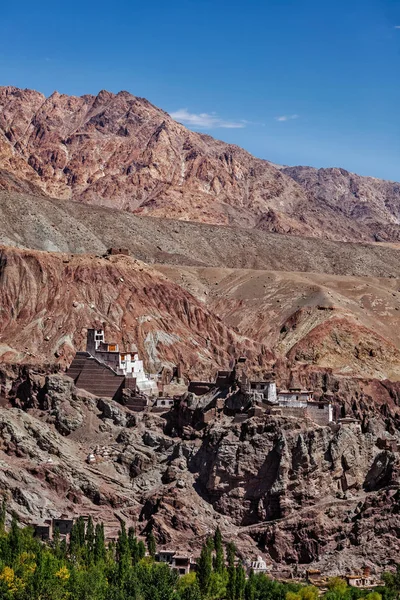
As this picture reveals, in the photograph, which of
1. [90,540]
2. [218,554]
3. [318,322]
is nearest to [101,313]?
[318,322]

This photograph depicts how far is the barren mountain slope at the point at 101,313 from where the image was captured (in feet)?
463

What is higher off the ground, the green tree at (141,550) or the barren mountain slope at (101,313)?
the barren mountain slope at (101,313)

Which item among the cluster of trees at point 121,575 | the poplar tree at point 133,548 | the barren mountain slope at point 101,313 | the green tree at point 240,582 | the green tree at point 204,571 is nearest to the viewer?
the cluster of trees at point 121,575

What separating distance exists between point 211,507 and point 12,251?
8177cm

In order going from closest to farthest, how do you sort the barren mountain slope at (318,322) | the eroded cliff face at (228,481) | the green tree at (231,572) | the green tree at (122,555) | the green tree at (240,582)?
the green tree at (240,582), the green tree at (231,572), the green tree at (122,555), the eroded cliff face at (228,481), the barren mountain slope at (318,322)

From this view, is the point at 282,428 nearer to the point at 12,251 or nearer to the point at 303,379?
the point at 303,379

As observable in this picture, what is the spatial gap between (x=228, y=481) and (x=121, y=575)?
1604cm

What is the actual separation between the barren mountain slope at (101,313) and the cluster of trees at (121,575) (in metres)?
48.6

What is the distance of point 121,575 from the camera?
7862cm

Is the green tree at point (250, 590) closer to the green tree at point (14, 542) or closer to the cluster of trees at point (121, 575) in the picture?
the cluster of trees at point (121, 575)

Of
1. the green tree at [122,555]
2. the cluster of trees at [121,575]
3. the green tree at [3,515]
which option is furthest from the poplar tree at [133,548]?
the green tree at [3,515]

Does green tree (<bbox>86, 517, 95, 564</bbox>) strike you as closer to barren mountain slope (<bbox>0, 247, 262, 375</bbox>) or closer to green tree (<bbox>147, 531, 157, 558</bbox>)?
green tree (<bbox>147, 531, 157, 558</bbox>)

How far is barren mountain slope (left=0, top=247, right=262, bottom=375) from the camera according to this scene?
463ft

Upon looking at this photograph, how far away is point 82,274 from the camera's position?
161 m
